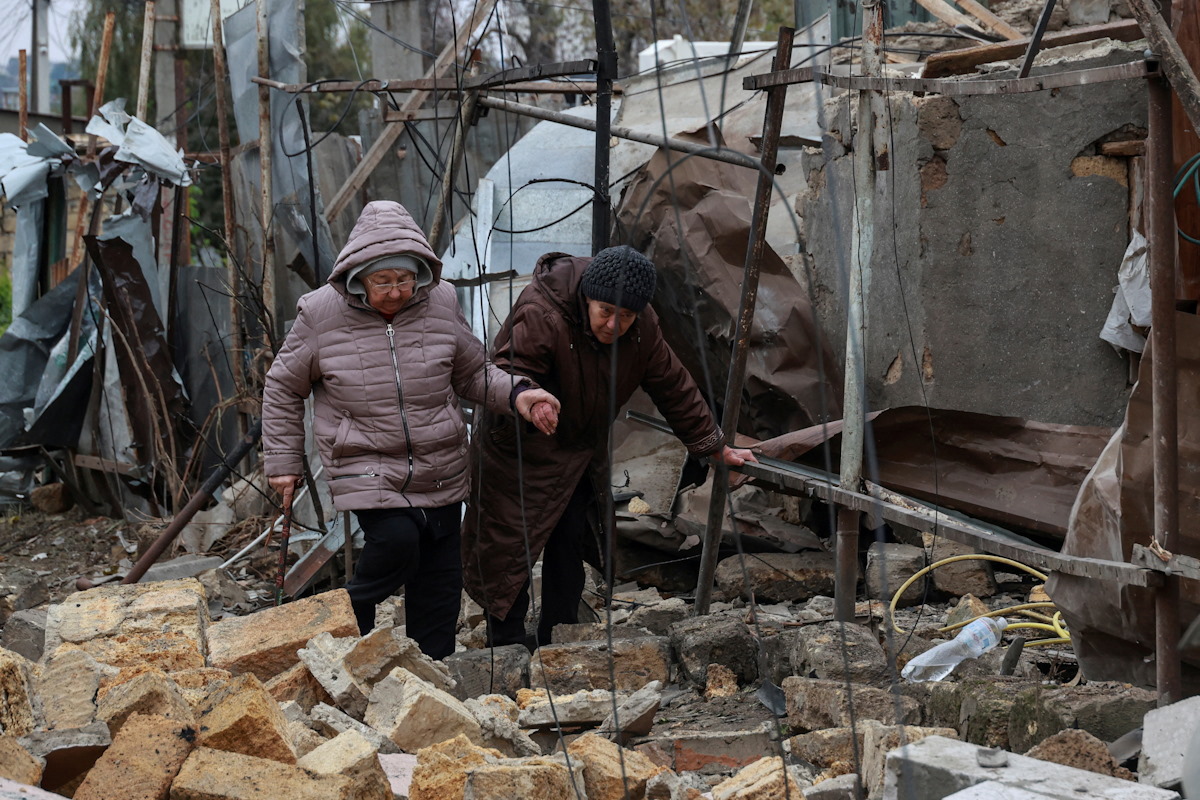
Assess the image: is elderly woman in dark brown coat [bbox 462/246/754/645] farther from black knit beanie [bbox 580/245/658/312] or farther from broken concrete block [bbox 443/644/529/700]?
broken concrete block [bbox 443/644/529/700]

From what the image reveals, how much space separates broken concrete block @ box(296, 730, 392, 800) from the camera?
3033 millimetres

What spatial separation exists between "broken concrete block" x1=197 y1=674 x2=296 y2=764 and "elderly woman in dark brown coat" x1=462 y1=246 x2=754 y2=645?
142 cm

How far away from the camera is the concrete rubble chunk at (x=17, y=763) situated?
2807 millimetres

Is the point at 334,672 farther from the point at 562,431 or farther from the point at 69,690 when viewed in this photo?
the point at 562,431

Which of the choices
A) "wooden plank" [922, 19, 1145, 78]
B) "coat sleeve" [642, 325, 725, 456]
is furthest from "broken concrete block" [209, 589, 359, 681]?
"wooden plank" [922, 19, 1145, 78]

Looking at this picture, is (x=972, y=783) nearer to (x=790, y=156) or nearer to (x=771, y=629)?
(x=771, y=629)

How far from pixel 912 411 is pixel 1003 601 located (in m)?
1.35

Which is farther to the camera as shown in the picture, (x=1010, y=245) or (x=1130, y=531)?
(x=1010, y=245)

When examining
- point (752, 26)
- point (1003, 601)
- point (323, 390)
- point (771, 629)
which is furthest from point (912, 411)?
point (752, 26)

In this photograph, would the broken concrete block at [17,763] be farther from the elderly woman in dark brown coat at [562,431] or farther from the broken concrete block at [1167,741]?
the broken concrete block at [1167,741]

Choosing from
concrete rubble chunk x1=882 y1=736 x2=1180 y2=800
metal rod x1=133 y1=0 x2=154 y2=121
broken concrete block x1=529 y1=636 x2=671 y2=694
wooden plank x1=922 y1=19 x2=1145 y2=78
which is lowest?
broken concrete block x1=529 y1=636 x2=671 y2=694

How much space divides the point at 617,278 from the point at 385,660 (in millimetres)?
1488

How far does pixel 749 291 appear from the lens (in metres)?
4.45

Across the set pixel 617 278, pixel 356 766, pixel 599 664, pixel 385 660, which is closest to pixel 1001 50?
pixel 617 278
